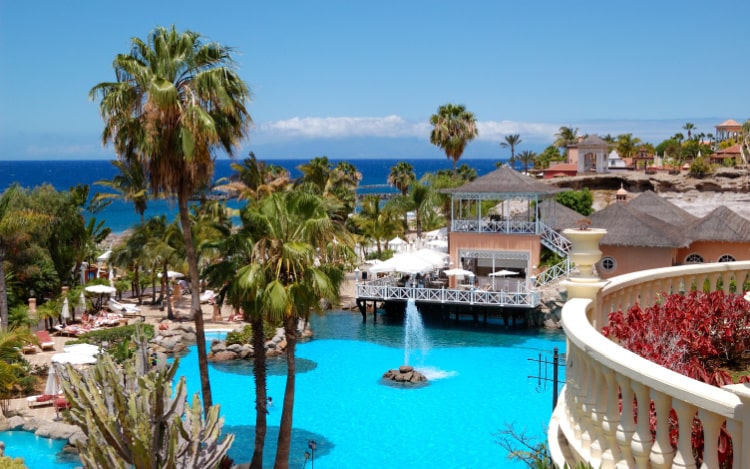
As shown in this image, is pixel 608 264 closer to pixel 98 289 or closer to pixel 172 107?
pixel 98 289

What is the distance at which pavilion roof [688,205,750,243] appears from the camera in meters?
31.5

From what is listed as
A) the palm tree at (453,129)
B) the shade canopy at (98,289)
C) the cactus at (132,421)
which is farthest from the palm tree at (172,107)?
the palm tree at (453,129)

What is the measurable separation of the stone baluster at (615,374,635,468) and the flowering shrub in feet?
3.97

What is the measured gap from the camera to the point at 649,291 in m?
→ 7.86

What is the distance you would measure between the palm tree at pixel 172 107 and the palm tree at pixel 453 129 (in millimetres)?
35253

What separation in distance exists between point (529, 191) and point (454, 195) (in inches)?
153

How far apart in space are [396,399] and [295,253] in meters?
10.1

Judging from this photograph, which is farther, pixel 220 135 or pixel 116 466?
pixel 220 135

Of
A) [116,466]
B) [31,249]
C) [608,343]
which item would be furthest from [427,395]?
[31,249]

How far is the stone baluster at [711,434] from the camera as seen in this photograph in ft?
11.4

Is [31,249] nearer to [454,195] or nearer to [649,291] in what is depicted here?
[454,195]

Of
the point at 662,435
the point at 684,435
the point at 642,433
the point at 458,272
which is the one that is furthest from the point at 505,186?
the point at 684,435

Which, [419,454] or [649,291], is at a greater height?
[649,291]

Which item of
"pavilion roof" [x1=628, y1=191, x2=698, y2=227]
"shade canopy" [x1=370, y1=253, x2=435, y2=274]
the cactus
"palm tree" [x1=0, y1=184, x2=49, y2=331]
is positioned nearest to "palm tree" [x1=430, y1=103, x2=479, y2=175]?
"pavilion roof" [x1=628, y1=191, x2=698, y2=227]
